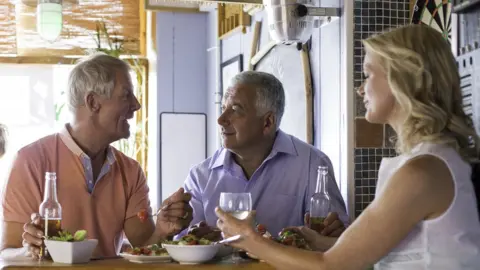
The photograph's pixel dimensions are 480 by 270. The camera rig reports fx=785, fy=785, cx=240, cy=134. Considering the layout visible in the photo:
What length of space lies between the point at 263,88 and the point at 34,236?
4.69 feet

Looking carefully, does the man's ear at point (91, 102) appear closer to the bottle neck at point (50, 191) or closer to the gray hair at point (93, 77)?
the gray hair at point (93, 77)

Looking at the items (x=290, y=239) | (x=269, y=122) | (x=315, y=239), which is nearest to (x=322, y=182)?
(x=315, y=239)

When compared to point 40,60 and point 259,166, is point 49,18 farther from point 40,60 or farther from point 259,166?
point 259,166

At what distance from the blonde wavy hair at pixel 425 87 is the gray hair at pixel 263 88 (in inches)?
64.1

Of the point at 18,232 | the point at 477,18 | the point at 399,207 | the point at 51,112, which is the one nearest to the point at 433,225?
the point at 399,207

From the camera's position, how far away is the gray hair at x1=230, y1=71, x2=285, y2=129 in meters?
3.67

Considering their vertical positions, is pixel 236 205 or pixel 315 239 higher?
pixel 236 205

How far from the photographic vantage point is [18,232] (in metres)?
2.91

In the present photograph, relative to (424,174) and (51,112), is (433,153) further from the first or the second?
(51,112)

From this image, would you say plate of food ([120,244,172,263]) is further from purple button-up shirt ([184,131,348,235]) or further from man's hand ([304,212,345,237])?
purple button-up shirt ([184,131,348,235])

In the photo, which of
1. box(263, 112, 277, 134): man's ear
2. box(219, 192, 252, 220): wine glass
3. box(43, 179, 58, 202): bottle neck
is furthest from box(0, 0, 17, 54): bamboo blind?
box(219, 192, 252, 220): wine glass

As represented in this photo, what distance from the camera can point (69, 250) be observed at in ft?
8.35

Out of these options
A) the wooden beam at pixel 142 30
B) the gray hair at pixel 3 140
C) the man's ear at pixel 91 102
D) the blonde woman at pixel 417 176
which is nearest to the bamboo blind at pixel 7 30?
the wooden beam at pixel 142 30

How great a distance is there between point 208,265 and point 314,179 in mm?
1125
